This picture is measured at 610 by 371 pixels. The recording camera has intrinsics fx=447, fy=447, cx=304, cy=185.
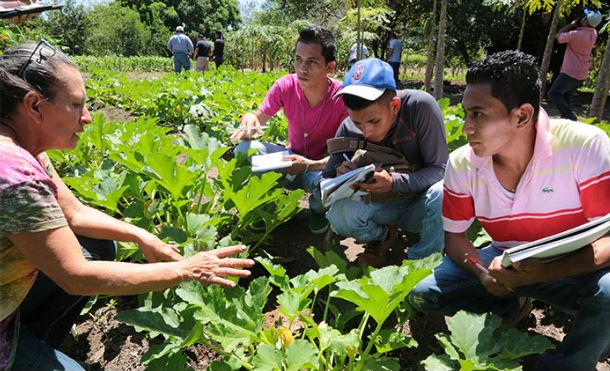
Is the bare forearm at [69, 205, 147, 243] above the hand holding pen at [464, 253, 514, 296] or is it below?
above

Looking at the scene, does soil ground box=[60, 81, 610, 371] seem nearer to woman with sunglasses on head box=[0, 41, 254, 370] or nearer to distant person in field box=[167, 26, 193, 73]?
woman with sunglasses on head box=[0, 41, 254, 370]

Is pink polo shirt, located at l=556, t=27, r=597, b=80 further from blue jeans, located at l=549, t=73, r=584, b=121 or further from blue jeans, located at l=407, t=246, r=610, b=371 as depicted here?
blue jeans, located at l=407, t=246, r=610, b=371

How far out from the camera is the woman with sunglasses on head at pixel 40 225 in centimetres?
139

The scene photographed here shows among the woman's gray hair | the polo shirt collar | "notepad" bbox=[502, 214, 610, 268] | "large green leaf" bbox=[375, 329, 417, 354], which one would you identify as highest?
the woman's gray hair

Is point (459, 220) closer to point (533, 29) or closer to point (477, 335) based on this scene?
point (477, 335)

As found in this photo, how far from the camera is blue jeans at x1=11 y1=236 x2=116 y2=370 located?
5.32 feet

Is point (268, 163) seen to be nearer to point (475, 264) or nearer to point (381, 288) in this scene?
point (475, 264)

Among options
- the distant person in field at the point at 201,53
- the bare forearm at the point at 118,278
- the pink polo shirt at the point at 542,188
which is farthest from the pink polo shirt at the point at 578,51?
the distant person in field at the point at 201,53

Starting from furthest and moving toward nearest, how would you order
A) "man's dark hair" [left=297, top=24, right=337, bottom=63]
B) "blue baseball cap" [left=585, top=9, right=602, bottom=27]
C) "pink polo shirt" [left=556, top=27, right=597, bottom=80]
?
"pink polo shirt" [left=556, top=27, right=597, bottom=80] → "blue baseball cap" [left=585, top=9, right=602, bottom=27] → "man's dark hair" [left=297, top=24, right=337, bottom=63]

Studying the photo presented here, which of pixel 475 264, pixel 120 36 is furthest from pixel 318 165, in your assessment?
pixel 120 36

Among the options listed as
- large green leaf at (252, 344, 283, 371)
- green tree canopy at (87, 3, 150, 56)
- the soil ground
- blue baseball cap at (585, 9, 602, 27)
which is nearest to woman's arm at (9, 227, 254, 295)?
large green leaf at (252, 344, 283, 371)

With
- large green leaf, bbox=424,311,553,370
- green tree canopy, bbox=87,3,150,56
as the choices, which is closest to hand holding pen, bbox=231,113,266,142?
large green leaf, bbox=424,311,553,370


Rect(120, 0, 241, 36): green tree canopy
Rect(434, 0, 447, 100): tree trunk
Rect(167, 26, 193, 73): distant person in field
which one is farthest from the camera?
Rect(120, 0, 241, 36): green tree canopy

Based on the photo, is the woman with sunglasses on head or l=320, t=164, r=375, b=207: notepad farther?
l=320, t=164, r=375, b=207: notepad
